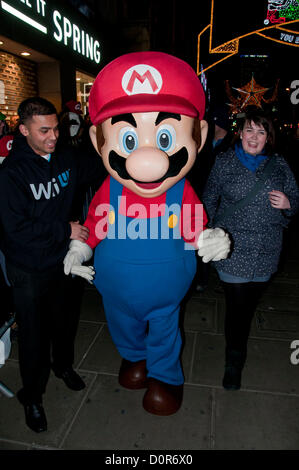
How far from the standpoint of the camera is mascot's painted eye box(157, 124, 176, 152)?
1.67 m

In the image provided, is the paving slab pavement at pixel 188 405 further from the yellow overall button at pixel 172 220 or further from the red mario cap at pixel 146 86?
the red mario cap at pixel 146 86

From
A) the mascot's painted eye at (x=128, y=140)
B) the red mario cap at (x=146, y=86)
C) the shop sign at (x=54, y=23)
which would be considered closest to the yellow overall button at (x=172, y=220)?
the mascot's painted eye at (x=128, y=140)

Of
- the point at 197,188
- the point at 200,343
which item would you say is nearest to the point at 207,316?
the point at 200,343

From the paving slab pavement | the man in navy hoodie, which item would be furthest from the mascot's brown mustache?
the paving slab pavement

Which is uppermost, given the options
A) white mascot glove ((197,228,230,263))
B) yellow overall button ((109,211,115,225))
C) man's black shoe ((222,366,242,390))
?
yellow overall button ((109,211,115,225))

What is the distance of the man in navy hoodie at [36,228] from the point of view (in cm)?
189

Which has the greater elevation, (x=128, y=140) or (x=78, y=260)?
(x=128, y=140)

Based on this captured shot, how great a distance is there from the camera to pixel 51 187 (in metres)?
2.03

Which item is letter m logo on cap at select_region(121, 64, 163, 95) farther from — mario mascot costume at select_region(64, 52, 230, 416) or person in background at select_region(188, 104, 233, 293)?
person in background at select_region(188, 104, 233, 293)

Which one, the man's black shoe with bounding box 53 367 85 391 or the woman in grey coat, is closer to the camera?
the woman in grey coat

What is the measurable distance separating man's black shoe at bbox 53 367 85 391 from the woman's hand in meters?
1.86

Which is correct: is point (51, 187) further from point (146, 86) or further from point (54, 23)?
point (54, 23)

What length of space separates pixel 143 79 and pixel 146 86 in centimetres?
4

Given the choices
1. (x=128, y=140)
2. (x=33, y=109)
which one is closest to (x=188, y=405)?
(x=128, y=140)
